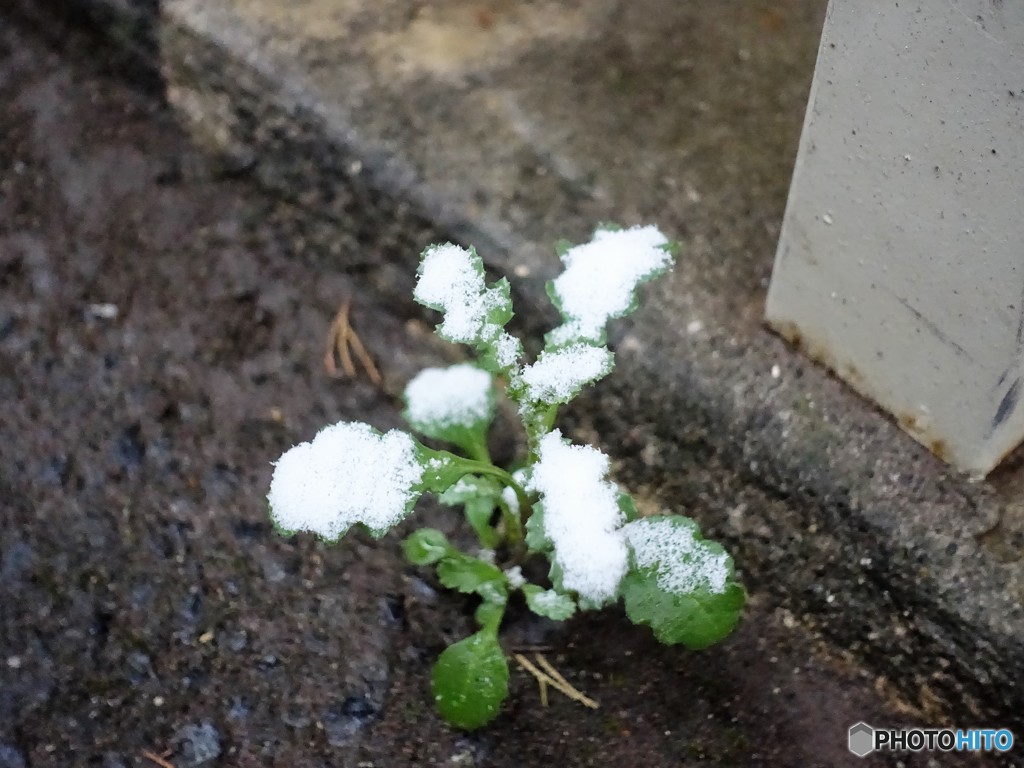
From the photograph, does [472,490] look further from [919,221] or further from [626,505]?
[919,221]

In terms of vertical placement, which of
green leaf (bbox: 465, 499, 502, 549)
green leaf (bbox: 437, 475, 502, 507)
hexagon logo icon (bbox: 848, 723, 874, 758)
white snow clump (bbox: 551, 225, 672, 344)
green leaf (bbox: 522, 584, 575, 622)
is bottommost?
hexagon logo icon (bbox: 848, 723, 874, 758)

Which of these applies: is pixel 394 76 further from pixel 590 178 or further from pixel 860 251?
pixel 860 251

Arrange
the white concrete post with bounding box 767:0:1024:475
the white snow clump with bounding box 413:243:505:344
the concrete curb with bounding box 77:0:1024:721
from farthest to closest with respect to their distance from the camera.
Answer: the concrete curb with bounding box 77:0:1024:721
the white snow clump with bounding box 413:243:505:344
the white concrete post with bounding box 767:0:1024:475


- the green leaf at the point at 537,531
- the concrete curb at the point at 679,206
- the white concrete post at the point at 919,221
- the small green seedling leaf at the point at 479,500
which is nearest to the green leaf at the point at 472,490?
the small green seedling leaf at the point at 479,500

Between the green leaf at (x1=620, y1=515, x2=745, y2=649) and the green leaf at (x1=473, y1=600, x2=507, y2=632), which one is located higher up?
the green leaf at (x1=620, y1=515, x2=745, y2=649)

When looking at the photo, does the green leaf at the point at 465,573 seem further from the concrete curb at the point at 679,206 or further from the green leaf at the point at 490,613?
the concrete curb at the point at 679,206

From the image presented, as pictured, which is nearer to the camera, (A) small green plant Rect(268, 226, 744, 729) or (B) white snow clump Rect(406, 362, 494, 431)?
(A) small green plant Rect(268, 226, 744, 729)

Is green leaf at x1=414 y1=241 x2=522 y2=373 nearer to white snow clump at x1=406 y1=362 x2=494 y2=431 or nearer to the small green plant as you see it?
the small green plant

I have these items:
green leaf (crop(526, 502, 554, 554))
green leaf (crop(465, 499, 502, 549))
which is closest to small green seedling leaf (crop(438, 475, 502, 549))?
green leaf (crop(465, 499, 502, 549))
